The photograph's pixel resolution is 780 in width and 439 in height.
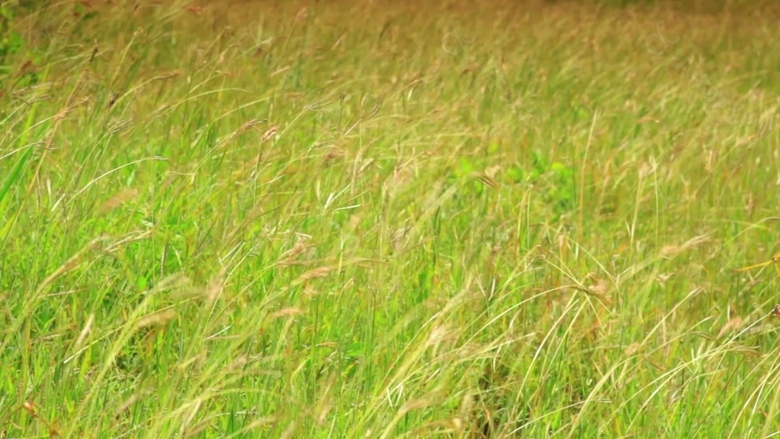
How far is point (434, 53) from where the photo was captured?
5.82 metres

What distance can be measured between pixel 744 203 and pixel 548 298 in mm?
1235

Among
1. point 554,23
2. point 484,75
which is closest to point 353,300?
point 484,75

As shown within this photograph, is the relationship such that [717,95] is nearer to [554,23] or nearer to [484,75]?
[484,75]

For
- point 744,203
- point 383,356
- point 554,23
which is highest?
point 383,356

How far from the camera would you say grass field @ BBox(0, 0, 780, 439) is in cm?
157

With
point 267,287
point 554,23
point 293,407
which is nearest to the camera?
point 293,407

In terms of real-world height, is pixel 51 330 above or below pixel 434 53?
above

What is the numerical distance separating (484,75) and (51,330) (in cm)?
293

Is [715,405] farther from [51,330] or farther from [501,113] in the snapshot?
[501,113]

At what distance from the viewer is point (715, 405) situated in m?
1.90

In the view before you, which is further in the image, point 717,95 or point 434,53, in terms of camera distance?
point 434,53

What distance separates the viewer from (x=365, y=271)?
6.88 feet

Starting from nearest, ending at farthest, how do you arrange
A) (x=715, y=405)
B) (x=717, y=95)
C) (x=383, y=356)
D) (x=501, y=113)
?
(x=383, y=356) < (x=715, y=405) < (x=501, y=113) < (x=717, y=95)

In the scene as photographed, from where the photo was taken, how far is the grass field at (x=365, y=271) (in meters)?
1.57
